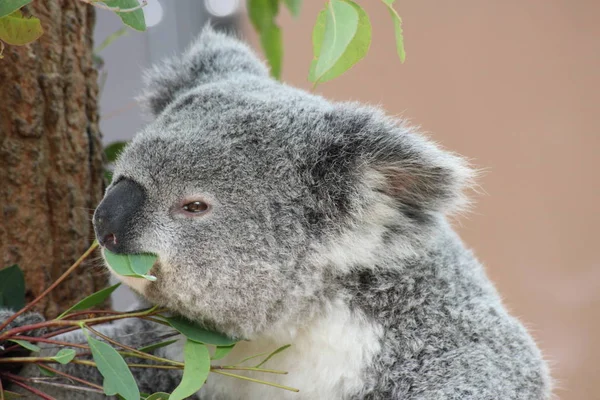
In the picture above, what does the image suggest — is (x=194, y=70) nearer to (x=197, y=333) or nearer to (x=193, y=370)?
(x=197, y=333)

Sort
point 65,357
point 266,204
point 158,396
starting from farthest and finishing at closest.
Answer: point 266,204 → point 158,396 → point 65,357

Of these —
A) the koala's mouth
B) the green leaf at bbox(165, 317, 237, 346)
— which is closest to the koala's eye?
the koala's mouth

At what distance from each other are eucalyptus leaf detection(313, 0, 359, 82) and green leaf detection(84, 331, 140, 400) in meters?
0.67

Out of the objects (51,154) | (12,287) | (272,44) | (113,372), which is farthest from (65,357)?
(272,44)

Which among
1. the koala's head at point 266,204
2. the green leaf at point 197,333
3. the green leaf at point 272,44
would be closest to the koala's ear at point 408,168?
the koala's head at point 266,204

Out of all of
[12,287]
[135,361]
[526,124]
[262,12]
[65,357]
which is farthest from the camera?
[526,124]

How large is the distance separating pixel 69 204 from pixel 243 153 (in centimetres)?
67

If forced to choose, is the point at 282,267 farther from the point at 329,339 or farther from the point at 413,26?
the point at 413,26

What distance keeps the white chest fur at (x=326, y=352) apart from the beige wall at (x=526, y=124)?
2.56 m

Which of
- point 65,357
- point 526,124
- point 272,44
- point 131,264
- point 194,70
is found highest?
point 526,124

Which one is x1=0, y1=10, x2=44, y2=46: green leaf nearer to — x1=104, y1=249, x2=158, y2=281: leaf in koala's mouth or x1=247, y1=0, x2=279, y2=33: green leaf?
x1=104, y1=249, x2=158, y2=281: leaf in koala's mouth

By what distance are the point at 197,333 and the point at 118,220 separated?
0.99ft

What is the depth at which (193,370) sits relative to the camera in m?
1.42

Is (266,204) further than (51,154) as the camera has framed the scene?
No
